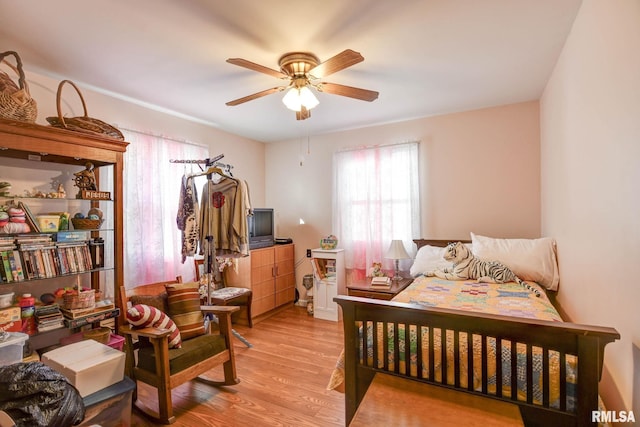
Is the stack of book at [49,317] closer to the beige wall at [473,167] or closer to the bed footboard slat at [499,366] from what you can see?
the bed footboard slat at [499,366]

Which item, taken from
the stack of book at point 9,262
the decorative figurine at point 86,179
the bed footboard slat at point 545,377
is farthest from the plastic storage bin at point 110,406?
the bed footboard slat at point 545,377

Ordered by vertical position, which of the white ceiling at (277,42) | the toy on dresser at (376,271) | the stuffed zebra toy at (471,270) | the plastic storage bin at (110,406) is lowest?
the plastic storage bin at (110,406)

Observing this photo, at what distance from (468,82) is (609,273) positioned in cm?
194

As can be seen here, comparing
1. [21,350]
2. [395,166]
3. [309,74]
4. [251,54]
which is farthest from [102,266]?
[395,166]

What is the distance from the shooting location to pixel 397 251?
133 inches

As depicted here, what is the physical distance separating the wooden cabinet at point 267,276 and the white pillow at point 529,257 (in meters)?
2.49

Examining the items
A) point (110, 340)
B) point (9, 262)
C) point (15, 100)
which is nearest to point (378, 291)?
point (110, 340)

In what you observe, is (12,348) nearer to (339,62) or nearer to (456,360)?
(456,360)

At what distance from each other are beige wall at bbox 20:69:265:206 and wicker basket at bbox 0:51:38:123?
1.68 ft

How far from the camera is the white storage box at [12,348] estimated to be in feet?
5.40

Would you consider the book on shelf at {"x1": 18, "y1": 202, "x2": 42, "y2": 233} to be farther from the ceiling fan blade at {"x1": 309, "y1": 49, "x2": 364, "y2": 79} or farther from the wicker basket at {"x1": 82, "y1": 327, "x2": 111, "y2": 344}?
the ceiling fan blade at {"x1": 309, "y1": 49, "x2": 364, "y2": 79}

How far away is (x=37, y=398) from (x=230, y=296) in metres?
2.09

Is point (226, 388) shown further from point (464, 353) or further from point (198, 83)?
point (198, 83)

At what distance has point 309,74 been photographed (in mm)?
2197
